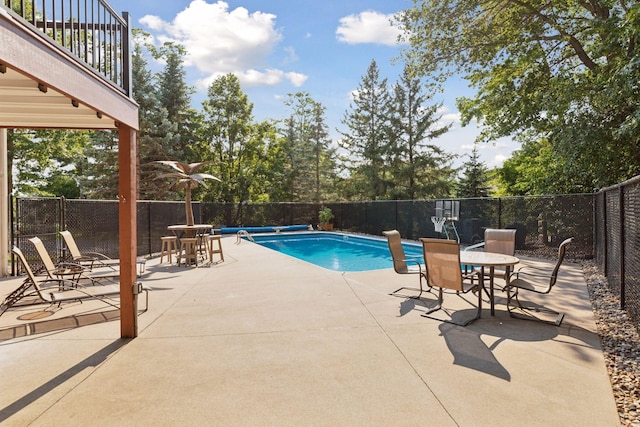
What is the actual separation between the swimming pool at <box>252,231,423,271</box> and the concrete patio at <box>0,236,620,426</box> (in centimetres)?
601

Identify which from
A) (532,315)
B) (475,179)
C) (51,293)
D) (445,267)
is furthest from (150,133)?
(532,315)

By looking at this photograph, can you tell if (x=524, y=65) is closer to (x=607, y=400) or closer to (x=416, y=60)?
(x=416, y=60)

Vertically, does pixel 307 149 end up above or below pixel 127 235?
above

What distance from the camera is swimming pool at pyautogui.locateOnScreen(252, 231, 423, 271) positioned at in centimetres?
1143

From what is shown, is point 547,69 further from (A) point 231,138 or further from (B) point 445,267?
(A) point 231,138

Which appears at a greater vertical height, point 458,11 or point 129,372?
point 458,11

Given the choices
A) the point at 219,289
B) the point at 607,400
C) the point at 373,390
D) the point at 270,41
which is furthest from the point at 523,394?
the point at 270,41

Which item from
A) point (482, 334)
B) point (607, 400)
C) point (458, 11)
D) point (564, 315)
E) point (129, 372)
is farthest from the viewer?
point (458, 11)

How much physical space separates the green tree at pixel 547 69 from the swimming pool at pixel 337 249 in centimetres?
521

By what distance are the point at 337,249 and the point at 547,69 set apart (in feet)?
31.0

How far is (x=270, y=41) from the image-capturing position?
18.6 metres

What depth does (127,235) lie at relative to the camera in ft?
12.2

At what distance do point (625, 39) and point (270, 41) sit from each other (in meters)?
15.2

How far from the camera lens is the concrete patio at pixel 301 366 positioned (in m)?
2.35
